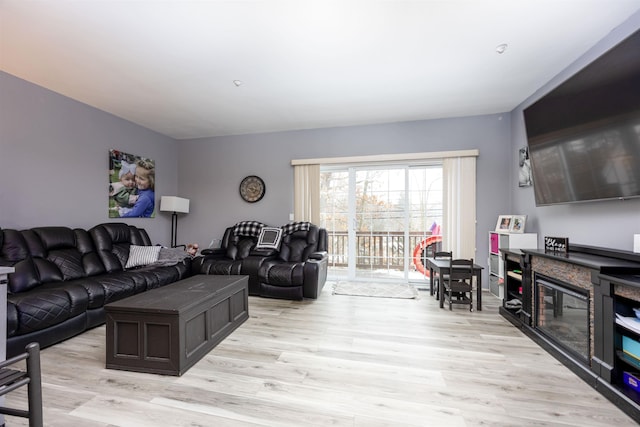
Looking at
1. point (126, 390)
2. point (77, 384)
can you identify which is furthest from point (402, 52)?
point (77, 384)

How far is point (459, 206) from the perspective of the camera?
160 inches

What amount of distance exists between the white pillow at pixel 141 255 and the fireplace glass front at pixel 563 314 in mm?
4443

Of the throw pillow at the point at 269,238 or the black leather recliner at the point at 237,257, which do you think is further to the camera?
the throw pillow at the point at 269,238

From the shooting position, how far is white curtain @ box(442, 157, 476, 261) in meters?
4.01

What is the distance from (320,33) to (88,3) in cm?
168

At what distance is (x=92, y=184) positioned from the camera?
3.64 m

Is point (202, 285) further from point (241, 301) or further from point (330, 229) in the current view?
point (330, 229)

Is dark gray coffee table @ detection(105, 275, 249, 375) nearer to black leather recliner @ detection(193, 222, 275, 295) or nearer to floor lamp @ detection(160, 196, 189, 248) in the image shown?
black leather recliner @ detection(193, 222, 275, 295)

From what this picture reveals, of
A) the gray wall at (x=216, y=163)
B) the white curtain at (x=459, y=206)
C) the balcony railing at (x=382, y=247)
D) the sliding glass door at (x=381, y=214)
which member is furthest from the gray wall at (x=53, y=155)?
the white curtain at (x=459, y=206)

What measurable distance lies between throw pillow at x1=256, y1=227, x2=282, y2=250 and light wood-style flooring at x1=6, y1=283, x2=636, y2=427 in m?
1.59

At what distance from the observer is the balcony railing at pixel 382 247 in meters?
4.45

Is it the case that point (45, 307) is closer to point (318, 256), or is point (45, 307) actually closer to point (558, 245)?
point (318, 256)

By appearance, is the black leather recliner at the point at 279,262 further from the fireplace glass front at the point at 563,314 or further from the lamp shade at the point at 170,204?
the fireplace glass front at the point at 563,314

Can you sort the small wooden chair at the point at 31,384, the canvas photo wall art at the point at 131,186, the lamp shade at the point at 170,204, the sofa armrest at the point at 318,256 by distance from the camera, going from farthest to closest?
the lamp shade at the point at 170,204, the canvas photo wall art at the point at 131,186, the sofa armrest at the point at 318,256, the small wooden chair at the point at 31,384
